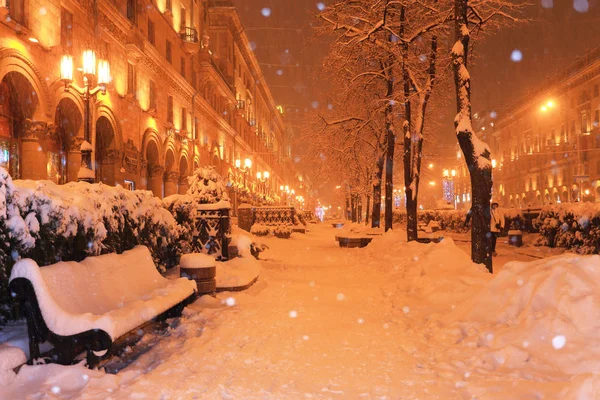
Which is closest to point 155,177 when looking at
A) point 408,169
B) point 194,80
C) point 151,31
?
point 151,31

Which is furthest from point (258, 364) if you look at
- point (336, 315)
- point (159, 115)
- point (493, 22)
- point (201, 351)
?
point (159, 115)

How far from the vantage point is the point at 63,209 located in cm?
563

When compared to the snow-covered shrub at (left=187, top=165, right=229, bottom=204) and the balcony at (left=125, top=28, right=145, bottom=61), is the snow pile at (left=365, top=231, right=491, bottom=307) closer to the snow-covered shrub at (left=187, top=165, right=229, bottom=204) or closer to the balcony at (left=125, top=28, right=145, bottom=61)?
the snow-covered shrub at (left=187, top=165, right=229, bottom=204)

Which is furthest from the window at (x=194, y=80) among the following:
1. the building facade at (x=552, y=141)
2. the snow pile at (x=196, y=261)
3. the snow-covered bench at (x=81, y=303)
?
the snow-covered bench at (x=81, y=303)

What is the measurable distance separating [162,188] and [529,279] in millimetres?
27996

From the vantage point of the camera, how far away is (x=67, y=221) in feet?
18.8

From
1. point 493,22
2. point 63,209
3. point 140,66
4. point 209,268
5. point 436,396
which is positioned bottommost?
point 436,396

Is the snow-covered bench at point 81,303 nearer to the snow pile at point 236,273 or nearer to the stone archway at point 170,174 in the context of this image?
the snow pile at point 236,273

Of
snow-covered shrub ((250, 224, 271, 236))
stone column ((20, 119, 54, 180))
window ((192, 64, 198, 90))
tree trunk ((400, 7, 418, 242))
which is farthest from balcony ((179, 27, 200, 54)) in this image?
tree trunk ((400, 7, 418, 242))

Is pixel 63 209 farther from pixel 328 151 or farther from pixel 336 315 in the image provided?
pixel 328 151

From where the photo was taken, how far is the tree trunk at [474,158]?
10.4 m

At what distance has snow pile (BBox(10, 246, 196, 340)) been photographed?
173 inches

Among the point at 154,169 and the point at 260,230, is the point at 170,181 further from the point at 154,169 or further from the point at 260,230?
the point at 260,230

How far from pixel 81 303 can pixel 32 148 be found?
1350 centimetres
